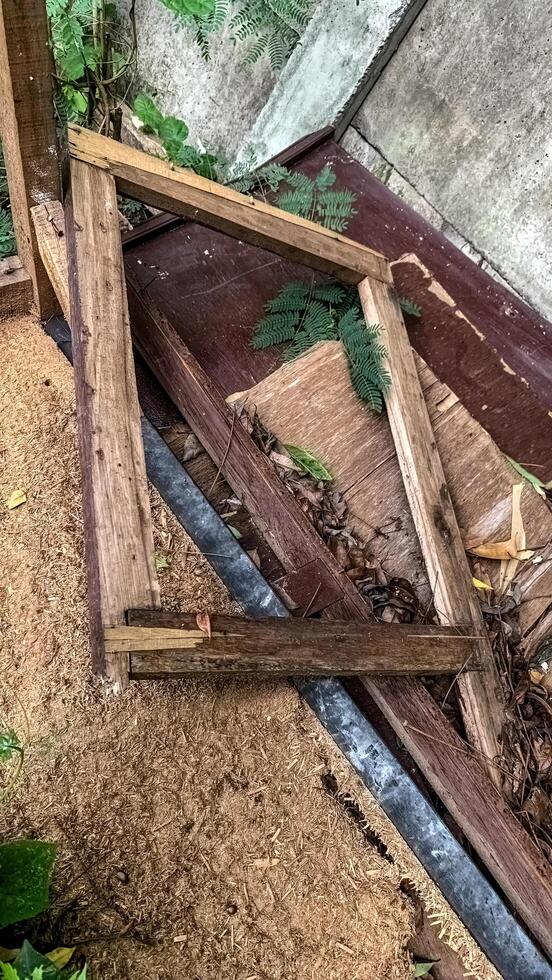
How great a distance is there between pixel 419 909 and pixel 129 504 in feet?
5.25

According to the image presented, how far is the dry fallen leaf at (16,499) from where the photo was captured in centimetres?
247

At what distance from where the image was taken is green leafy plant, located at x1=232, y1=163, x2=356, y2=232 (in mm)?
3205

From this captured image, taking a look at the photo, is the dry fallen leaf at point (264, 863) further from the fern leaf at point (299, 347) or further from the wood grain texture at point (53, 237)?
the wood grain texture at point (53, 237)

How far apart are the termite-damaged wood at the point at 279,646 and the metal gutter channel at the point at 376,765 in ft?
0.51

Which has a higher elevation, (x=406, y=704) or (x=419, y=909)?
(x=406, y=704)

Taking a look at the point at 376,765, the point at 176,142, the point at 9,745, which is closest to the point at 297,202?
the point at 176,142

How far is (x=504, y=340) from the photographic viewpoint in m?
3.19

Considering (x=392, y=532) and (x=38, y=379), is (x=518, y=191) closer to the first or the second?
(x=392, y=532)

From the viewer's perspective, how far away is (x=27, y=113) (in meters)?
2.23

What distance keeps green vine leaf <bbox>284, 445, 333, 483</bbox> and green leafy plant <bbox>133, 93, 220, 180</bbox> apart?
6.31ft

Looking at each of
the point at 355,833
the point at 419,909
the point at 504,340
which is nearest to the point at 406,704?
the point at 355,833

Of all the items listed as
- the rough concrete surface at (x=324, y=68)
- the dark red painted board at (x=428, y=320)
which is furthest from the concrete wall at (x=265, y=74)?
the dark red painted board at (x=428, y=320)

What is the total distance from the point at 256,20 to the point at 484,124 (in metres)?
1.20

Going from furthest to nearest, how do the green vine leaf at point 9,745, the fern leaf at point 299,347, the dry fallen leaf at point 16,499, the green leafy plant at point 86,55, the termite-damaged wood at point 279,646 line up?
the green leafy plant at point 86,55
the fern leaf at point 299,347
the dry fallen leaf at point 16,499
the green vine leaf at point 9,745
the termite-damaged wood at point 279,646
